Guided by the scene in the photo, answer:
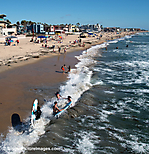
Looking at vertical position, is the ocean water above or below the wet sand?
below

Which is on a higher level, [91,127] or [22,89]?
[22,89]

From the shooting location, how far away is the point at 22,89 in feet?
36.3

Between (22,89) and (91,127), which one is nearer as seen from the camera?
(91,127)

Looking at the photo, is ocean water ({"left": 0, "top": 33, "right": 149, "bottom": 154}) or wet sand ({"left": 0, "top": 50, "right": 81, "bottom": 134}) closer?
ocean water ({"left": 0, "top": 33, "right": 149, "bottom": 154})

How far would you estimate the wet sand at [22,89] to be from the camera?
8052 mm

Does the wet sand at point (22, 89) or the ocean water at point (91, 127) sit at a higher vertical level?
the wet sand at point (22, 89)

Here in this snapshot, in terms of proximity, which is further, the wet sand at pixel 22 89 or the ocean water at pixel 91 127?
the wet sand at pixel 22 89

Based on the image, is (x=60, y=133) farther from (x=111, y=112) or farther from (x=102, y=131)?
(x=111, y=112)

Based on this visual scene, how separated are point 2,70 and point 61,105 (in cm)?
959

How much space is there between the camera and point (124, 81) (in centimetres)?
1483

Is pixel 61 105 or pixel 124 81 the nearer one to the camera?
pixel 61 105

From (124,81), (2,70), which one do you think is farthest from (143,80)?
(2,70)

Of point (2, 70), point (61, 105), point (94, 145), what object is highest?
point (2, 70)

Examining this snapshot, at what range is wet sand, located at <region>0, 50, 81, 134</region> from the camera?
8.05 m
